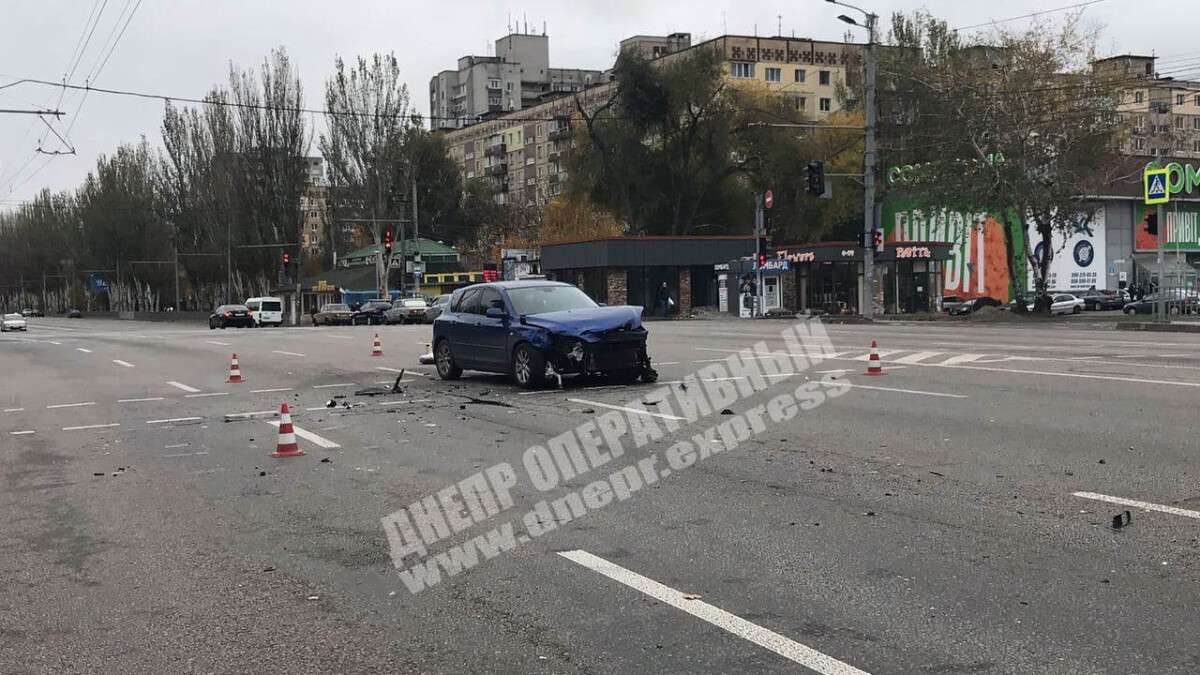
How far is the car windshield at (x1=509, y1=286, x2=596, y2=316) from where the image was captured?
15.6 metres

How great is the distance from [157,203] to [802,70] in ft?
191

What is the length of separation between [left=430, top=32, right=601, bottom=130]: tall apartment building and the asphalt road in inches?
5126

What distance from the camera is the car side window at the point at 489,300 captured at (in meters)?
16.0

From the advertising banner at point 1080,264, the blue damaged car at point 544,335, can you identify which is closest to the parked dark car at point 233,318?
the advertising banner at point 1080,264

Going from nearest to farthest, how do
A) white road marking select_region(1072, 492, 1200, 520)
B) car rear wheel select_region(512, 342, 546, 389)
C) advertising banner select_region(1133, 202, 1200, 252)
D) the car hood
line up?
white road marking select_region(1072, 492, 1200, 520) < the car hood < car rear wheel select_region(512, 342, 546, 389) < advertising banner select_region(1133, 202, 1200, 252)

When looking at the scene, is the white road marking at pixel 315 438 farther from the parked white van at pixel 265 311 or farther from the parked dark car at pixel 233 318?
the parked white van at pixel 265 311

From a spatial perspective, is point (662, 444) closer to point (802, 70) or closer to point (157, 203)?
point (157, 203)

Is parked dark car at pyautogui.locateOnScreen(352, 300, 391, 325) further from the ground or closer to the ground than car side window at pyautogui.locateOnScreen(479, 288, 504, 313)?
closer to the ground

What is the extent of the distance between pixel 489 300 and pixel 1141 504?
1097 centimetres

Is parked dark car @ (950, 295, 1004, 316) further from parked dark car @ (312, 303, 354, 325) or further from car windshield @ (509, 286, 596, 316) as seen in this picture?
car windshield @ (509, 286, 596, 316)

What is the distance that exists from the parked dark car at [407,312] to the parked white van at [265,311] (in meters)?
8.53

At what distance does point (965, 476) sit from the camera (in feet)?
25.6

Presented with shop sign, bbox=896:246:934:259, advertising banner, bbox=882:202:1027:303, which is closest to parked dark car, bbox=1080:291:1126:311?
advertising banner, bbox=882:202:1027:303

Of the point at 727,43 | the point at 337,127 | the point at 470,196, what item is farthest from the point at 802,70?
the point at 337,127
